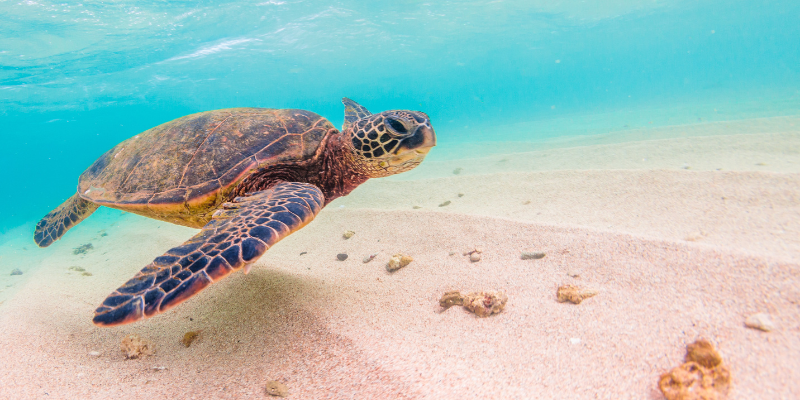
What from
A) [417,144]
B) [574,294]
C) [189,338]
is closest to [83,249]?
[189,338]

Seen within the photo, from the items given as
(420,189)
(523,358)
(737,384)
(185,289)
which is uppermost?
(185,289)

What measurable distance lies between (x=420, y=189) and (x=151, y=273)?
5764 millimetres

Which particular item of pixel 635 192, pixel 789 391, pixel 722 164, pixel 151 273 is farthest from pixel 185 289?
pixel 722 164

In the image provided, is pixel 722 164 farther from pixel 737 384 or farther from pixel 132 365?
pixel 132 365

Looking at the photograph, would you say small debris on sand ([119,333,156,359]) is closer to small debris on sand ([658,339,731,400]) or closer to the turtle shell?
the turtle shell

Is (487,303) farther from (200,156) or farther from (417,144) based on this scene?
(200,156)

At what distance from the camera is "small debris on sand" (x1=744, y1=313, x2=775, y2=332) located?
1.36 metres

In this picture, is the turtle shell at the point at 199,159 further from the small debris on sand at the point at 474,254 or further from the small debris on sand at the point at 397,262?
the small debris on sand at the point at 474,254

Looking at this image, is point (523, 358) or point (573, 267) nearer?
point (523, 358)

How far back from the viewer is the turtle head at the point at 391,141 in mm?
2764

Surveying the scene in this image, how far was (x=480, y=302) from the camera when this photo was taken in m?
1.93

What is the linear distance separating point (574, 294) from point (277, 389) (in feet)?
6.05

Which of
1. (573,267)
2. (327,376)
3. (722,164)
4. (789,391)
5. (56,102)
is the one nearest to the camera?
(789,391)

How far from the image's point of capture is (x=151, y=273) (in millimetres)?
1706
